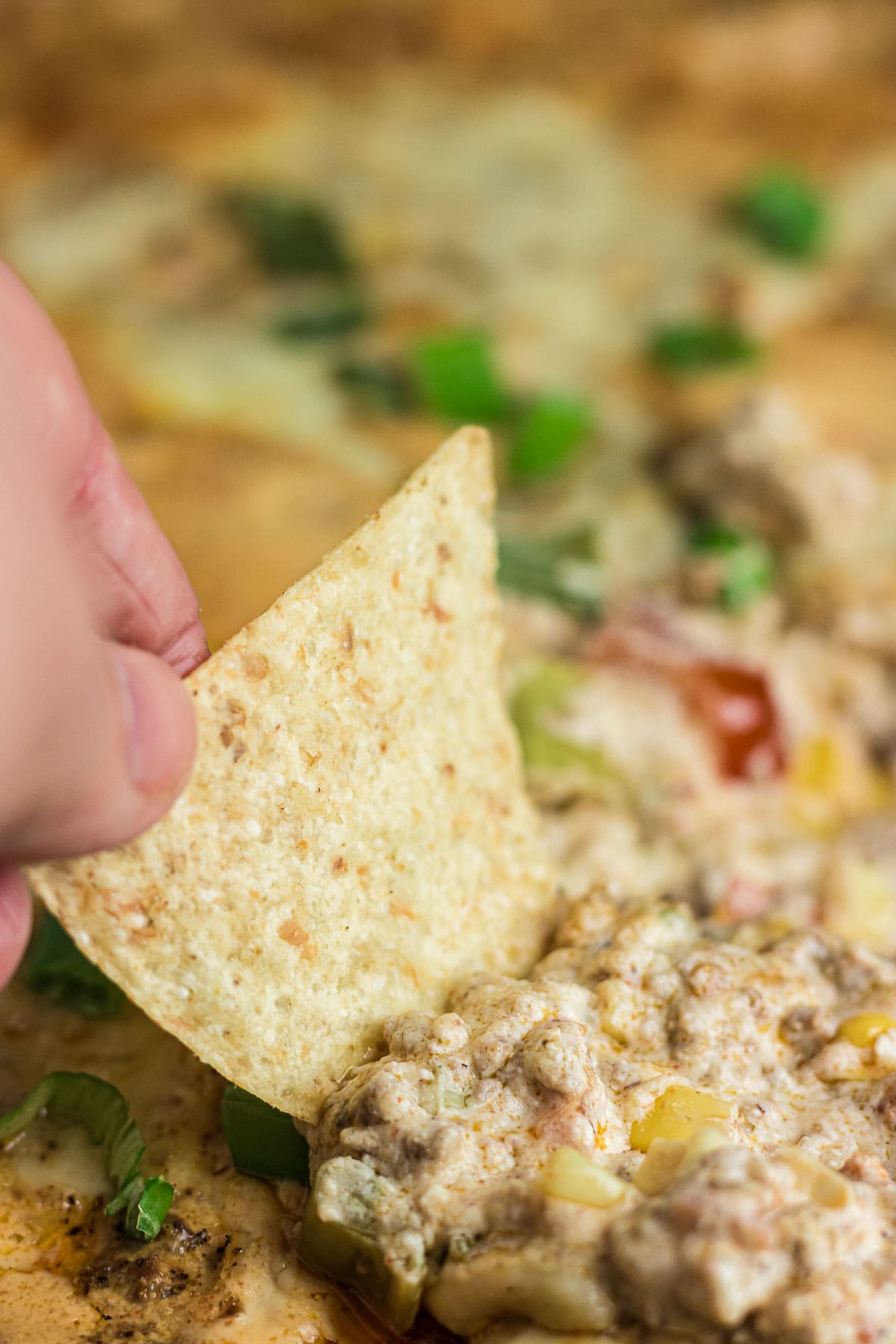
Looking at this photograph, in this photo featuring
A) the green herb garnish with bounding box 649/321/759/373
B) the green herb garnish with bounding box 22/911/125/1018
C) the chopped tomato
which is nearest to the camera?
the green herb garnish with bounding box 22/911/125/1018

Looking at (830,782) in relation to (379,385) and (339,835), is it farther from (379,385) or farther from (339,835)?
(379,385)

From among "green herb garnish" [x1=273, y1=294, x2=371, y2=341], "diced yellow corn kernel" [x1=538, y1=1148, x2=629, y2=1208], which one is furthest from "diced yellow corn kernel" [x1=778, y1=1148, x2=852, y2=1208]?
"green herb garnish" [x1=273, y1=294, x2=371, y2=341]

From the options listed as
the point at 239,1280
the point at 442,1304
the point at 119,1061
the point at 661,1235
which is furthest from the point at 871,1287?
the point at 119,1061

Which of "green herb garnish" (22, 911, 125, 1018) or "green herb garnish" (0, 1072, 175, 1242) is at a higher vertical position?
"green herb garnish" (0, 1072, 175, 1242)

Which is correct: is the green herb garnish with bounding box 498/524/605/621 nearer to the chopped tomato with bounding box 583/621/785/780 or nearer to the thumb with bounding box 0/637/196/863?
the chopped tomato with bounding box 583/621/785/780

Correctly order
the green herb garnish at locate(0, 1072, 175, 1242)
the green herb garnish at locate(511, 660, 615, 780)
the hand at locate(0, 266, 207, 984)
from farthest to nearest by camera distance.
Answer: the green herb garnish at locate(511, 660, 615, 780), the green herb garnish at locate(0, 1072, 175, 1242), the hand at locate(0, 266, 207, 984)

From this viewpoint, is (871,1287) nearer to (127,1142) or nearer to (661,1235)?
(661,1235)
